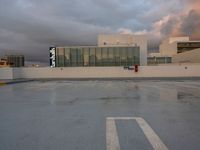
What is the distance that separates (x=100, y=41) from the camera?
60.1 meters

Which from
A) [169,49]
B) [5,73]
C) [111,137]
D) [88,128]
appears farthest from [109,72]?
[169,49]

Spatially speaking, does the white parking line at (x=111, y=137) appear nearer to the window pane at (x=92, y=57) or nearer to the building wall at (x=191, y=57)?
the window pane at (x=92, y=57)

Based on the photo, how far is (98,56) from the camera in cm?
4931

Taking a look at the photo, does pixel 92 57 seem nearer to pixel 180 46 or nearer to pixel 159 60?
pixel 159 60

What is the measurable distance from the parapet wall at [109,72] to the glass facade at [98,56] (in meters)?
7.92

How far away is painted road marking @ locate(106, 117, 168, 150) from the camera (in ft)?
16.7

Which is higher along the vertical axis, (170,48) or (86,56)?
(170,48)

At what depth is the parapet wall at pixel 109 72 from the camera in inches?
1596

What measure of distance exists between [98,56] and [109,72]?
9.14 meters

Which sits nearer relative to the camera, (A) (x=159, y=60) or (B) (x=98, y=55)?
(B) (x=98, y=55)

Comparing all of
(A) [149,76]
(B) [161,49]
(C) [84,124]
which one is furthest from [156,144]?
(B) [161,49]

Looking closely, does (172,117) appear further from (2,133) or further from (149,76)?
(149,76)

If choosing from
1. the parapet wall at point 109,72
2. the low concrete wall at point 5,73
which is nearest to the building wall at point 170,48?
the parapet wall at point 109,72

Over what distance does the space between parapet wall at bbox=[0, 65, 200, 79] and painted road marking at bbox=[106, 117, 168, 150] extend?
33.1 meters
